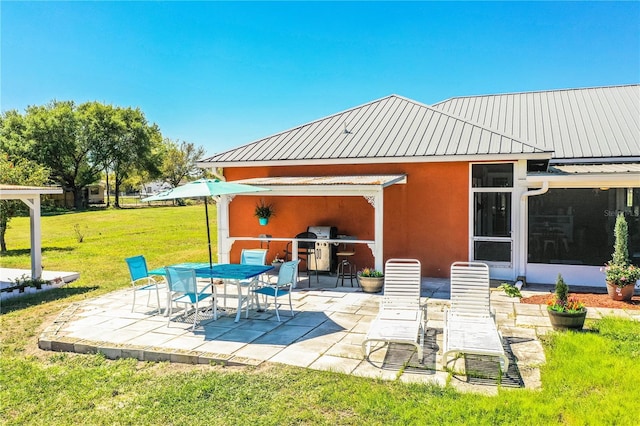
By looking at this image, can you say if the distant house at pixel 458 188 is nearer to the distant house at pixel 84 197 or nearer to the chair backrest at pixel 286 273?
the chair backrest at pixel 286 273

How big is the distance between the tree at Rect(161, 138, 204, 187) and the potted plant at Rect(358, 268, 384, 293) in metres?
62.2

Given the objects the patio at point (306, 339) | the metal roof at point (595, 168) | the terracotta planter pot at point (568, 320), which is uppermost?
the metal roof at point (595, 168)

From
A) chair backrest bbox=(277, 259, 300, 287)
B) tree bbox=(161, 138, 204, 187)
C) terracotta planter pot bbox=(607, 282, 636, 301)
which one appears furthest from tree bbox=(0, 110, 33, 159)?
terracotta planter pot bbox=(607, 282, 636, 301)

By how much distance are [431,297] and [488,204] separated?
3.35 meters

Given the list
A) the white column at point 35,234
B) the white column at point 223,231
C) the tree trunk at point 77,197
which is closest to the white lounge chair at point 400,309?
the white column at point 223,231

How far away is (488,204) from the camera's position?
456 inches

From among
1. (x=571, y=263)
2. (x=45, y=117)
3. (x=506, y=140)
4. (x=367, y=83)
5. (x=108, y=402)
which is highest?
(x=45, y=117)

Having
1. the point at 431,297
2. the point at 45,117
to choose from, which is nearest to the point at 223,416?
the point at 431,297

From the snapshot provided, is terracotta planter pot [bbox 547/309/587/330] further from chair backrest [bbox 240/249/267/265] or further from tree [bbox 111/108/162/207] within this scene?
tree [bbox 111/108/162/207]

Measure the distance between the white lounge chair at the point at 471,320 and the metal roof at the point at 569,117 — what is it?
659 centimetres

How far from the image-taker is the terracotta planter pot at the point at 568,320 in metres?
7.06

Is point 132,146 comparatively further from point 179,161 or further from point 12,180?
point 12,180

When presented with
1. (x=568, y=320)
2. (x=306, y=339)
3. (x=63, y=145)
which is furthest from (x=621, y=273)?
(x=63, y=145)

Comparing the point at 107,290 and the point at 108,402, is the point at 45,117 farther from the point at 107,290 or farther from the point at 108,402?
the point at 108,402
